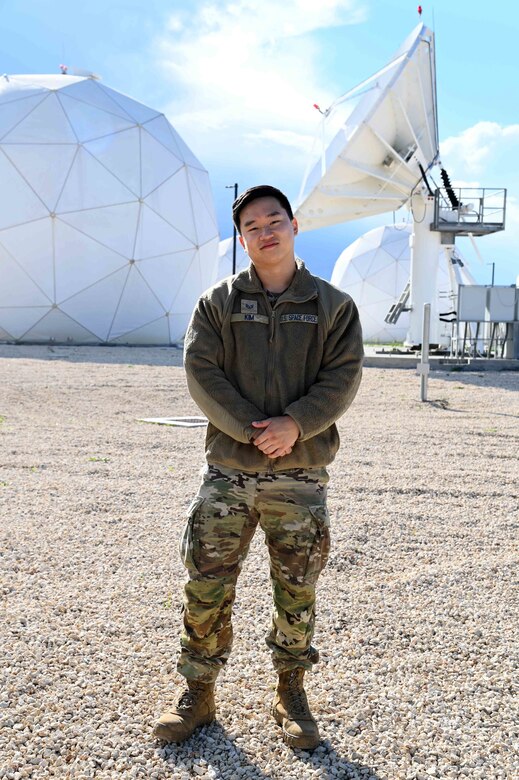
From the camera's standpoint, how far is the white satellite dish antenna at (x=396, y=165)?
66.7 ft

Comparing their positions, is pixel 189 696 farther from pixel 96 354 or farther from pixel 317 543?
pixel 96 354

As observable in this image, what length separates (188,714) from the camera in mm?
2639

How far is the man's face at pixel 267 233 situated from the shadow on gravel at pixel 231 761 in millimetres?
1671

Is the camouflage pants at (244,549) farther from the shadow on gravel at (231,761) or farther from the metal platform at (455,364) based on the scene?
the metal platform at (455,364)

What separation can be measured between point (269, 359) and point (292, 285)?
0.28m

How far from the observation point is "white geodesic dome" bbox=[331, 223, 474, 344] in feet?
130

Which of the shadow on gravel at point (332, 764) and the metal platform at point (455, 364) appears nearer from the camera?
the shadow on gravel at point (332, 764)

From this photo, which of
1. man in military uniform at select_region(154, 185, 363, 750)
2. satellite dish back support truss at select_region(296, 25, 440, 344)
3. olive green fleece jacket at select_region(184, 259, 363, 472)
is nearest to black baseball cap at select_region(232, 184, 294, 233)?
man in military uniform at select_region(154, 185, 363, 750)

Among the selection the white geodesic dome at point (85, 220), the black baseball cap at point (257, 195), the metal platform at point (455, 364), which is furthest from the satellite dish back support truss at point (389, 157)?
the black baseball cap at point (257, 195)

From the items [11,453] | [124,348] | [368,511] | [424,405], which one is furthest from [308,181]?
[368,511]

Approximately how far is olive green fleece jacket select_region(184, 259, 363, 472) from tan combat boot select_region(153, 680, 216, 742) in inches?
31.9

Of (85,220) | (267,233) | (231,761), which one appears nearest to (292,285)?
(267,233)

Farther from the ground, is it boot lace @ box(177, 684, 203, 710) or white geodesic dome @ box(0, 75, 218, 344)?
white geodesic dome @ box(0, 75, 218, 344)

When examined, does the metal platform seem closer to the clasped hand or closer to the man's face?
the man's face
